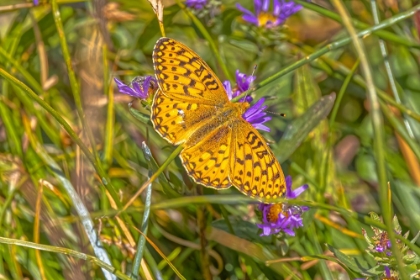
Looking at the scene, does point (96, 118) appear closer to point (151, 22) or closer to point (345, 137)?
point (151, 22)

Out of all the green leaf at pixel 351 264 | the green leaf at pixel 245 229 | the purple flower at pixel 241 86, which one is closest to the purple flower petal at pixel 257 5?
the purple flower at pixel 241 86

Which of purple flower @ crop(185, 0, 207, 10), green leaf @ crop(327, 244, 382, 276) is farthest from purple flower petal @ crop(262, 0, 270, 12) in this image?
green leaf @ crop(327, 244, 382, 276)

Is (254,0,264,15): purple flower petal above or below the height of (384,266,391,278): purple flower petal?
above

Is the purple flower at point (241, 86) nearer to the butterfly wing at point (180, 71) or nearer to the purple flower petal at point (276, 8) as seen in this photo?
the butterfly wing at point (180, 71)

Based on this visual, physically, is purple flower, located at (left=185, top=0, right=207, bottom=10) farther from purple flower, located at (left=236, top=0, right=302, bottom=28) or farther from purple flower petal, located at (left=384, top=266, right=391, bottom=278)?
purple flower petal, located at (left=384, top=266, right=391, bottom=278)

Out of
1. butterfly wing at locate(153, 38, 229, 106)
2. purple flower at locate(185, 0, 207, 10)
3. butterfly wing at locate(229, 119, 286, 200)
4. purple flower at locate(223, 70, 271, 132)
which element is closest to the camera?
butterfly wing at locate(229, 119, 286, 200)

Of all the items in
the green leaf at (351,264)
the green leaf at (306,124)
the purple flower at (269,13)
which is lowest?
the green leaf at (351,264)

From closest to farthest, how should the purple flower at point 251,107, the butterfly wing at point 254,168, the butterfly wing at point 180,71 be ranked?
the butterfly wing at point 254,168 → the butterfly wing at point 180,71 → the purple flower at point 251,107
